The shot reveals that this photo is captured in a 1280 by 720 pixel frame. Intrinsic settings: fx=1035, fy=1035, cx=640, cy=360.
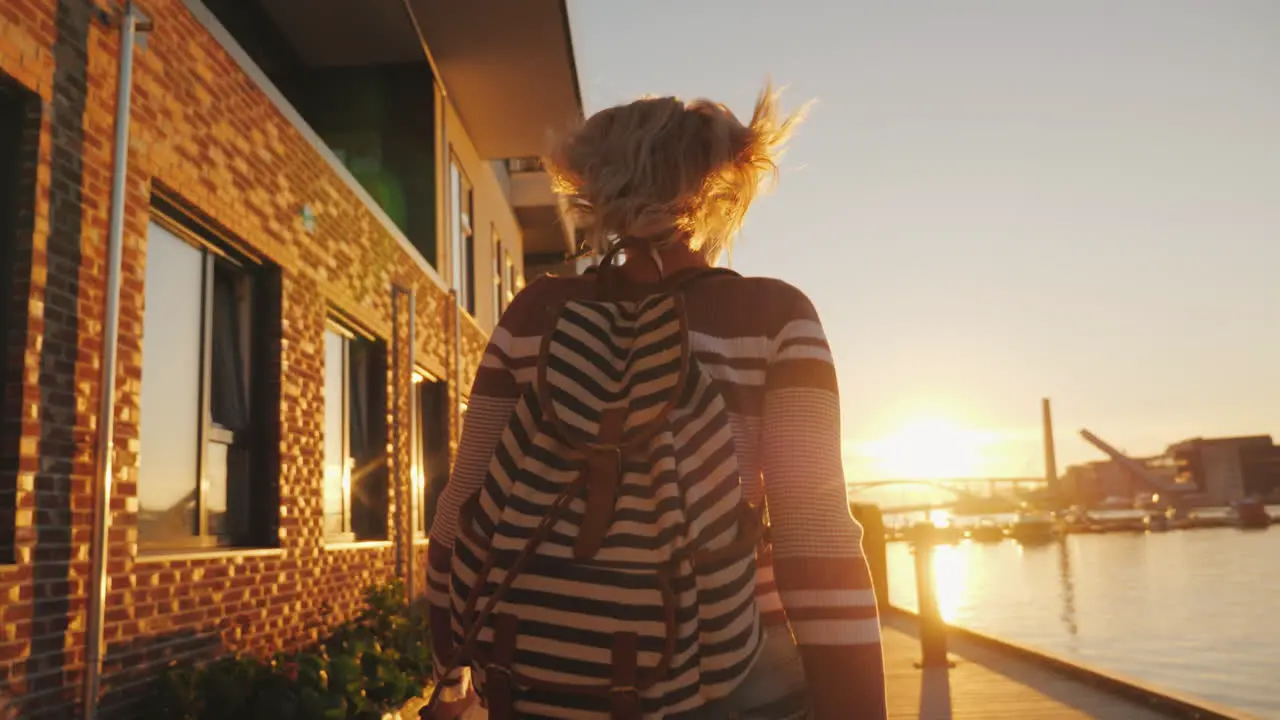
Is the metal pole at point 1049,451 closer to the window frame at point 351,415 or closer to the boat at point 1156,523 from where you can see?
the boat at point 1156,523

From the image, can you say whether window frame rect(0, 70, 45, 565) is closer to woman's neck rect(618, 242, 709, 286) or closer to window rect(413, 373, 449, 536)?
woman's neck rect(618, 242, 709, 286)

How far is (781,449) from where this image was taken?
1.46 metres

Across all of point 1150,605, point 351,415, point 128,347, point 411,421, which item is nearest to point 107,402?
point 128,347

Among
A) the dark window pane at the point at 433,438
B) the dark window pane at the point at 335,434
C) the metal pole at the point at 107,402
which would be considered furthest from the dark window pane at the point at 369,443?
the metal pole at the point at 107,402

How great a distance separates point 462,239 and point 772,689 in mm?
13206

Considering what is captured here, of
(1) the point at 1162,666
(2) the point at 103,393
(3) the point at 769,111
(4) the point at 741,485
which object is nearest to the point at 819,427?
(4) the point at 741,485

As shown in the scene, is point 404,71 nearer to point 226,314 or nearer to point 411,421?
point 411,421

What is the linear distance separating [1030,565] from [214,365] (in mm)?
88644

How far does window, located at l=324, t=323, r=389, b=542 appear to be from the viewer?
833cm

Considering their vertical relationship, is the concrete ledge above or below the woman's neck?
below

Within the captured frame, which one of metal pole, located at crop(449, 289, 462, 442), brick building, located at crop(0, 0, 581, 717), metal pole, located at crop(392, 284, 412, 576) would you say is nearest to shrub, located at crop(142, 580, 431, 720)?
brick building, located at crop(0, 0, 581, 717)

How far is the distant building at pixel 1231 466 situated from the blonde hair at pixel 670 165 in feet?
460

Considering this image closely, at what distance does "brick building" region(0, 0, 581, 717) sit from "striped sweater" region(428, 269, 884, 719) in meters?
2.88

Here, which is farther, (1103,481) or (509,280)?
(1103,481)
